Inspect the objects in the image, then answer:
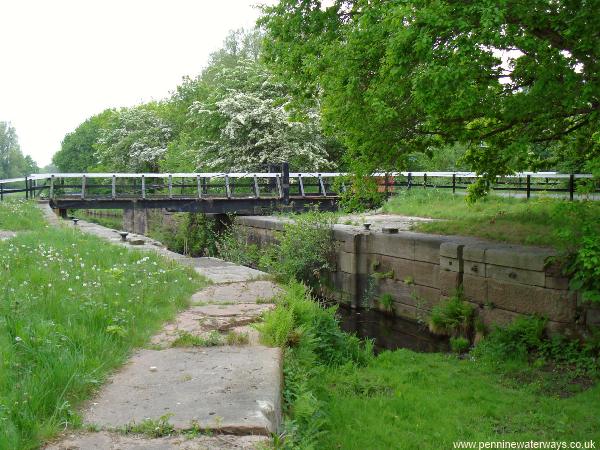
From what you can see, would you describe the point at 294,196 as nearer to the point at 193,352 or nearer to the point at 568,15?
the point at 568,15

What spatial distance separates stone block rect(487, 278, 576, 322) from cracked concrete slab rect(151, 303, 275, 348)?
17.6ft

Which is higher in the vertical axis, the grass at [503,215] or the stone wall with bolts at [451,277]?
the grass at [503,215]

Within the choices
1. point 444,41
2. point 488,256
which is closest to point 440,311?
point 488,256

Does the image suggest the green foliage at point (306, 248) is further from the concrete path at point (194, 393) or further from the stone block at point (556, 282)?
the concrete path at point (194, 393)

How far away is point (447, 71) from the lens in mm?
7898

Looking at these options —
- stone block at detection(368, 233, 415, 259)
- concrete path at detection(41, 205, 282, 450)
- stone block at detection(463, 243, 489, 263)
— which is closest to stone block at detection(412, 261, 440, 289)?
stone block at detection(368, 233, 415, 259)

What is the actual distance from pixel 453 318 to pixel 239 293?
5.77 metres

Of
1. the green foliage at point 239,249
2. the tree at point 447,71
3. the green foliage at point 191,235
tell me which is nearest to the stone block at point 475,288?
the tree at point 447,71

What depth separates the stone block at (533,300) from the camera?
9.77 metres

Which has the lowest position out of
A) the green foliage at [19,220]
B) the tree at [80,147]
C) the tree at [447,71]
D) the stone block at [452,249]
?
the stone block at [452,249]

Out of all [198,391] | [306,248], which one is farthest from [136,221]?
[198,391]

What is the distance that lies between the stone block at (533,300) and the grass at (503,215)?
2.81ft

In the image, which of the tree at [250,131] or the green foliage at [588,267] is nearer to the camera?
the green foliage at [588,267]

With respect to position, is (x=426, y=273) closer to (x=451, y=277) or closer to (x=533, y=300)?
(x=451, y=277)
